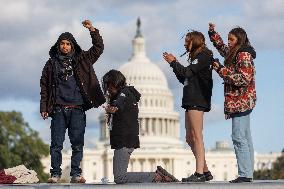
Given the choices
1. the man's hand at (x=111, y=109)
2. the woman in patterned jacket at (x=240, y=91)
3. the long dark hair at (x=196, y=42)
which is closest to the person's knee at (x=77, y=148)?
the man's hand at (x=111, y=109)

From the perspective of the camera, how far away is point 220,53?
1631cm

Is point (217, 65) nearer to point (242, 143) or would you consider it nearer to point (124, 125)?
point (242, 143)

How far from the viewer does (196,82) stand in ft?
50.2

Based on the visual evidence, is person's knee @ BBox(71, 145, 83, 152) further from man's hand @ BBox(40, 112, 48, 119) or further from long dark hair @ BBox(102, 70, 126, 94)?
long dark hair @ BBox(102, 70, 126, 94)

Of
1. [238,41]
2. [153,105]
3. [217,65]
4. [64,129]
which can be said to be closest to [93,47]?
[64,129]

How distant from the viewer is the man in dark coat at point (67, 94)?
16.0m

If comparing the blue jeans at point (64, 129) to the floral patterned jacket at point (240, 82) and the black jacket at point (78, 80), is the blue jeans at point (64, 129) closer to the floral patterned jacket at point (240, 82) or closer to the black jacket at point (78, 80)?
the black jacket at point (78, 80)

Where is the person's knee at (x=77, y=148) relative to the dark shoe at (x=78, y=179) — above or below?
above

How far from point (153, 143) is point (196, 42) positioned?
144711 millimetres

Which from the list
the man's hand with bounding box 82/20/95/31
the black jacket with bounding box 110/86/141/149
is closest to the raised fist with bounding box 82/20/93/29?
the man's hand with bounding box 82/20/95/31

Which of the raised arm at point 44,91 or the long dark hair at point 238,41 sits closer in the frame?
the long dark hair at point 238,41

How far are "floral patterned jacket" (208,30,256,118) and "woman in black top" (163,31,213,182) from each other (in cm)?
33

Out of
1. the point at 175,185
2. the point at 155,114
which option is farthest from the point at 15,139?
the point at 175,185

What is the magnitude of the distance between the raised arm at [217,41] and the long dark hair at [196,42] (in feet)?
2.59
